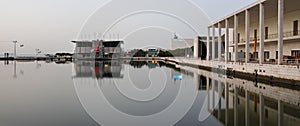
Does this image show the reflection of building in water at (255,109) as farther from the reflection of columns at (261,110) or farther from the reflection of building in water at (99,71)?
the reflection of building in water at (99,71)

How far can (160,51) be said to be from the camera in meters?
102

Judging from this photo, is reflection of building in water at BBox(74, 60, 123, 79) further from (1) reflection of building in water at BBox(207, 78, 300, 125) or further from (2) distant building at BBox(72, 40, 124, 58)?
(2) distant building at BBox(72, 40, 124, 58)

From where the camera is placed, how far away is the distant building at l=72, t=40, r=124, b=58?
6603cm

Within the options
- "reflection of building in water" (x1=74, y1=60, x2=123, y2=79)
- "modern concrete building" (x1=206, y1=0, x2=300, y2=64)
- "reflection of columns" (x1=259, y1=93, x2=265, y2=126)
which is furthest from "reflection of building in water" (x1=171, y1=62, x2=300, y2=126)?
"reflection of building in water" (x1=74, y1=60, x2=123, y2=79)

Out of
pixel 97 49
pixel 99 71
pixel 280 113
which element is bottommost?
pixel 280 113

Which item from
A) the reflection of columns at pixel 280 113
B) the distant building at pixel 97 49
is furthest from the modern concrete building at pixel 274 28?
the distant building at pixel 97 49

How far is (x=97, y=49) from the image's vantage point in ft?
218

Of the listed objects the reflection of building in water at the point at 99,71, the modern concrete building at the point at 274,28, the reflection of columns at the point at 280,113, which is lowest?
the reflection of columns at the point at 280,113

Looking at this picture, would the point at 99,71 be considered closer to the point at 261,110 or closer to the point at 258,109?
the point at 258,109

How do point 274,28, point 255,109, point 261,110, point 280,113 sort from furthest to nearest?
point 274,28
point 255,109
point 261,110
point 280,113

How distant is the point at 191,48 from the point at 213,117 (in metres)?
57.7

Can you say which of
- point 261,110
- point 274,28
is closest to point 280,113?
point 261,110

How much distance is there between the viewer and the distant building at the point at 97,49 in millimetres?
66031

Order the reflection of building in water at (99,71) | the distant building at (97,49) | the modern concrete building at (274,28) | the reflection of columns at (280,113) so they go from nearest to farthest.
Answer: the reflection of columns at (280,113)
the modern concrete building at (274,28)
the reflection of building in water at (99,71)
the distant building at (97,49)
